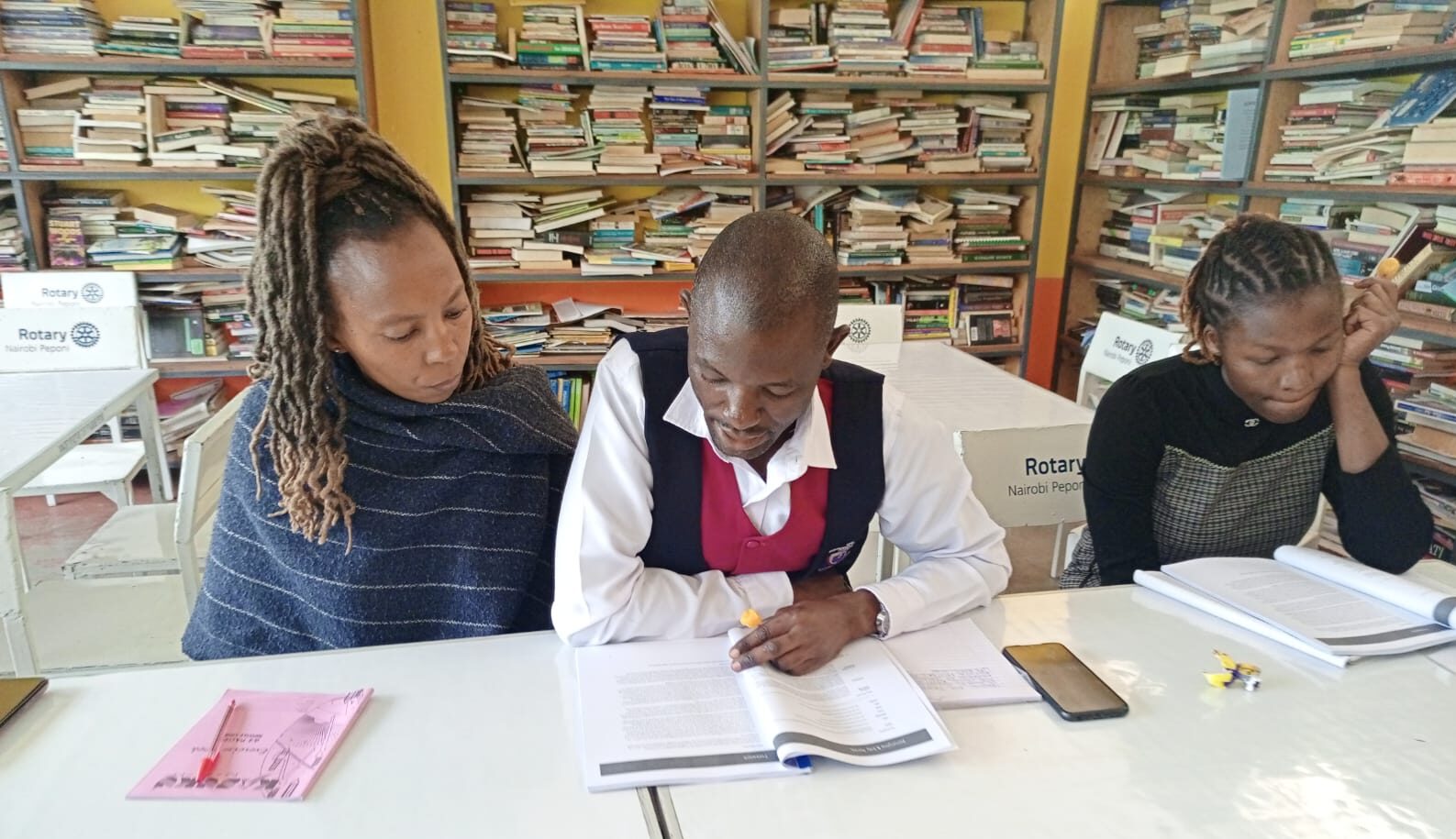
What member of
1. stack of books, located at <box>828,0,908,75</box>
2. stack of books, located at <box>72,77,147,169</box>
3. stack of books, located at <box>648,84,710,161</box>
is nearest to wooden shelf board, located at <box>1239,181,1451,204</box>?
stack of books, located at <box>828,0,908,75</box>

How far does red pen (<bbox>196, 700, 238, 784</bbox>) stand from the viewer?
83 cm

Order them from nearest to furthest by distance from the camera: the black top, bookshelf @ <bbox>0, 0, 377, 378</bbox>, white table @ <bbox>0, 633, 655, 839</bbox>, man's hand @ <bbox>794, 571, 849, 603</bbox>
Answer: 1. white table @ <bbox>0, 633, 655, 839</bbox>
2. man's hand @ <bbox>794, 571, 849, 603</bbox>
3. the black top
4. bookshelf @ <bbox>0, 0, 377, 378</bbox>

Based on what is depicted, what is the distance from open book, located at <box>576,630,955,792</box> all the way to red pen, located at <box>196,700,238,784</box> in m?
0.34

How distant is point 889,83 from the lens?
3416 mm

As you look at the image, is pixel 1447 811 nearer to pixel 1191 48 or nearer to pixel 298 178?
pixel 298 178

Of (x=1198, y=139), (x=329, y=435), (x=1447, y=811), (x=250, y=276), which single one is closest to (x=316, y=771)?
(x=329, y=435)

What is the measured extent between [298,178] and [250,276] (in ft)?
0.47

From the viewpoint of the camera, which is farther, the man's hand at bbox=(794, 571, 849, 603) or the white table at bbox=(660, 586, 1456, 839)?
the man's hand at bbox=(794, 571, 849, 603)

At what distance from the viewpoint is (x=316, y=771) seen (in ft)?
2.75

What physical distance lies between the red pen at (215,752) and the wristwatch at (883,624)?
0.70 metres

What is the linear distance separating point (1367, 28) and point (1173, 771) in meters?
2.66

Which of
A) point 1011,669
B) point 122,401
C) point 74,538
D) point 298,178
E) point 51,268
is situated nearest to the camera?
point 1011,669

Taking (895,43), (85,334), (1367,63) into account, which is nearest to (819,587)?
(85,334)

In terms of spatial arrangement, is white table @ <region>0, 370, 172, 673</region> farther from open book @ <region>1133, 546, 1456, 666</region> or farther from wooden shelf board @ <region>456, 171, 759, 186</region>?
open book @ <region>1133, 546, 1456, 666</region>
